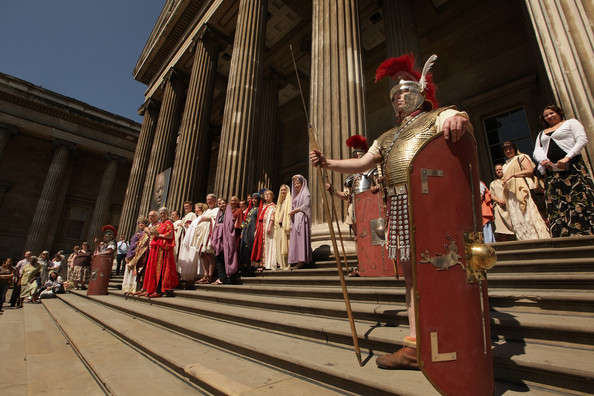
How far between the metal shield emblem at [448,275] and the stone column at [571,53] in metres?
4.12

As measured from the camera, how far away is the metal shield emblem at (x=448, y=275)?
1.21 m

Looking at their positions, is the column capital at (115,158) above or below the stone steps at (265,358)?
above

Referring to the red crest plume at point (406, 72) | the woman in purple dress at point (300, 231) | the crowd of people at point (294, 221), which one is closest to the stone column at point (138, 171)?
the crowd of people at point (294, 221)

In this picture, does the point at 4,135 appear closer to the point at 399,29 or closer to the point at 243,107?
the point at 243,107

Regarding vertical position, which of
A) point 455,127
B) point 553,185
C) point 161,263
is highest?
point 553,185

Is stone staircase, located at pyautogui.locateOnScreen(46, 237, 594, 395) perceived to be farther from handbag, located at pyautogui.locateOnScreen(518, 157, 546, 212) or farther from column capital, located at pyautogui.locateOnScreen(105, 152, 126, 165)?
column capital, located at pyautogui.locateOnScreen(105, 152, 126, 165)

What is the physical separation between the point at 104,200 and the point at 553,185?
2763 centimetres

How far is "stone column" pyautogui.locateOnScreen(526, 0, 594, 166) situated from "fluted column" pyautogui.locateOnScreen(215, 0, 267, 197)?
710cm

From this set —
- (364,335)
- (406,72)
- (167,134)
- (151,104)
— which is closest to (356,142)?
(406,72)

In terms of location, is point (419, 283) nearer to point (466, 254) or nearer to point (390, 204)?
point (466, 254)

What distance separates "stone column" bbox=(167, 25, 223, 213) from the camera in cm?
1100

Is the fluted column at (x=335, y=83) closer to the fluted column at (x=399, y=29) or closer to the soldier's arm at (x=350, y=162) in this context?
the fluted column at (x=399, y=29)

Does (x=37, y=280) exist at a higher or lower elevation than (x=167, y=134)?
lower

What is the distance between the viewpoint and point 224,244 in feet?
17.9
